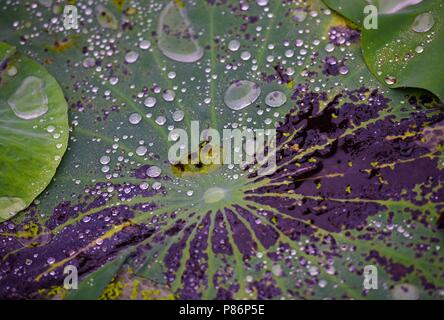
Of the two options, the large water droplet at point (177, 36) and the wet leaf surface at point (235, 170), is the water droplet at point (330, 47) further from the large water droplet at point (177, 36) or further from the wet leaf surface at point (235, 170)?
the large water droplet at point (177, 36)

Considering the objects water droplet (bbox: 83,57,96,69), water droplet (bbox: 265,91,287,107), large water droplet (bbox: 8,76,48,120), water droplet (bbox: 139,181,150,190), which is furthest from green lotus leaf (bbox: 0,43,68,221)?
water droplet (bbox: 265,91,287,107)

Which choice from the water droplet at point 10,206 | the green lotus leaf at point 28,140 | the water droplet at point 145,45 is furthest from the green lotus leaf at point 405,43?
the water droplet at point 10,206

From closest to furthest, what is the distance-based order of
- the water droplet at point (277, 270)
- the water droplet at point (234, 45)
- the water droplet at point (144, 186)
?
the water droplet at point (277, 270) < the water droplet at point (144, 186) < the water droplet at point (234, 45)

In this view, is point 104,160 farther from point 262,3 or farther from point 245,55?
point 262,3

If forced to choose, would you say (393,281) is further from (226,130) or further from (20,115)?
(20,115)

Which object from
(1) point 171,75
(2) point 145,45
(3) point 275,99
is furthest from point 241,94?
(2) point 145,45
